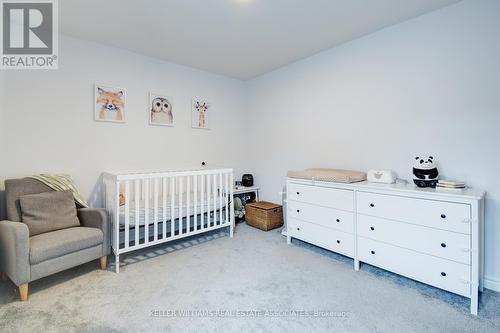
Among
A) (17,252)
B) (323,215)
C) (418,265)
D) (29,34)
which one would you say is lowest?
(418,265)

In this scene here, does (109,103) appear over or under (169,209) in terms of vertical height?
over

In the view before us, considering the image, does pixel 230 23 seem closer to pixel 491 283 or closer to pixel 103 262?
pixel 103 262

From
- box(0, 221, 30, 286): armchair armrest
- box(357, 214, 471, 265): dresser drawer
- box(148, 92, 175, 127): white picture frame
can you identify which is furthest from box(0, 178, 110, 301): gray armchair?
box(357, 214, 471, 265): dresser drawer

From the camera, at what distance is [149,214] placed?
263 centimetres

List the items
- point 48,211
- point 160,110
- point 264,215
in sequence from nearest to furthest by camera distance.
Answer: point 48,211
point 160,110
point 264,215

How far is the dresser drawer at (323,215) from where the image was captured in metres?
2.41

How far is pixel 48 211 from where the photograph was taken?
87.0 inches

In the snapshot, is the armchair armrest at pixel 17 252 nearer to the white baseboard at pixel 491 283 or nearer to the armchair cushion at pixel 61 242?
the armchair cushion at pixel 61 242

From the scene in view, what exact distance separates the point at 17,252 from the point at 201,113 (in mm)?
2672

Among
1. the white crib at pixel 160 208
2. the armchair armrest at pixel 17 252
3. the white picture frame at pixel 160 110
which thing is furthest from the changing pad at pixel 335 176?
the armchair armrest at pixel 17 252

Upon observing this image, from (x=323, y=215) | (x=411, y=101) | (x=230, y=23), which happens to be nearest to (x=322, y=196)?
(x=323, y=215)

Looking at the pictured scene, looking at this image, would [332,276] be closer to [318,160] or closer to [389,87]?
[318,160]

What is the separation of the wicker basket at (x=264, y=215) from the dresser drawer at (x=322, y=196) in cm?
61

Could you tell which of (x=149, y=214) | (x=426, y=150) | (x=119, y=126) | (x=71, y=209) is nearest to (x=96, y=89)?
(x=119, y=126)
